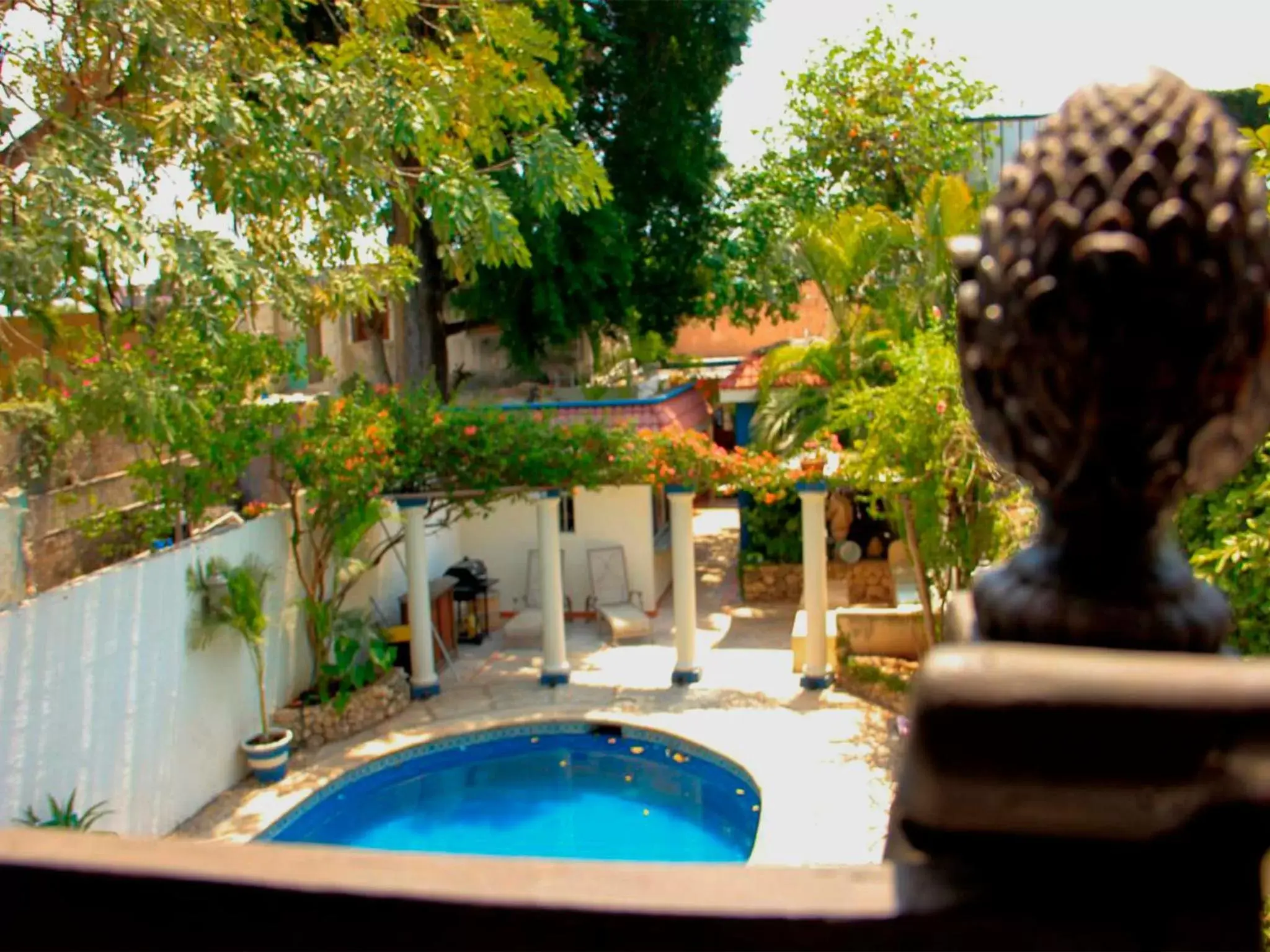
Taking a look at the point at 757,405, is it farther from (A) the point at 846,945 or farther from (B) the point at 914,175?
(A) the point at 846,945

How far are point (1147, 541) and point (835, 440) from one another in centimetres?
1194

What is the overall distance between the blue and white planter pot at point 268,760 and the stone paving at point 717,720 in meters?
0.14

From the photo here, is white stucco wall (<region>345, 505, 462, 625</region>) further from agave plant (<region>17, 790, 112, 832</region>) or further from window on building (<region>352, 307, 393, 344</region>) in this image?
window on building (<region>352, 307, 393, 344</region>)

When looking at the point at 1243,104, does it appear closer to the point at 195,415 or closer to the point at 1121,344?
the point at 195,415

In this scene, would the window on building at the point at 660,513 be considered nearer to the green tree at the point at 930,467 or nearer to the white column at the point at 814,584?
the white column at the point at 814,584

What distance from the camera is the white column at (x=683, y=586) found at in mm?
13734

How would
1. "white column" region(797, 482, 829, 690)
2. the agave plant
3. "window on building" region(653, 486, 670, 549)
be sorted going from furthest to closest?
1. "window on building" region(653, 486, 670, 549)
2. "white column" region(797, 482, 829, 690)
3. the agave plant

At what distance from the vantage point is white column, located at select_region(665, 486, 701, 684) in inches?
541

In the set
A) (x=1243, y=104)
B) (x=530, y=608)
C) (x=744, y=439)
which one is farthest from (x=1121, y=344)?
(x=1243, y=104)

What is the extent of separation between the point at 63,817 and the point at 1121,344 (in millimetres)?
9149

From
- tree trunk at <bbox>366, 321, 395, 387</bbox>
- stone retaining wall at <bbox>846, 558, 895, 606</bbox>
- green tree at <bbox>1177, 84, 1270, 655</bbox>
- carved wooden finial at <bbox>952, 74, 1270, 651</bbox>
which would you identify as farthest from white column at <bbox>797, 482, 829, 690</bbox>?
carved wooden finial at <bbox>952, 74, 1270, 651</bbox>

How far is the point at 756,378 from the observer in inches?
737

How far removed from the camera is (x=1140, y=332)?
1.06 m

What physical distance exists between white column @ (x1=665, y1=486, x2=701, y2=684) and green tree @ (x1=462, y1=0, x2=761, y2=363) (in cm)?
572
